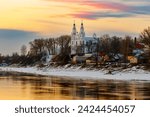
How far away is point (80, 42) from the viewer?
135125 millimetres

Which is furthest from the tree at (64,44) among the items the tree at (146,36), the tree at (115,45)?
the tree at (146,36)

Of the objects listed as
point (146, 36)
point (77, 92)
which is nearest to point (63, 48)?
point (146, 36)

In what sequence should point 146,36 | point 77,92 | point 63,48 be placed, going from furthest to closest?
1. point 63,48
2. point 146,36
3. point 77,92

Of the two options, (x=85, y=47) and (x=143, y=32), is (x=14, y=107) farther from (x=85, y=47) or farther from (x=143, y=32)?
(x=85, y=47)

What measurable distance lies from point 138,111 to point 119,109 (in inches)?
32.4

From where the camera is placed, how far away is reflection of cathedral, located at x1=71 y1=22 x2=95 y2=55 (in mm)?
115762

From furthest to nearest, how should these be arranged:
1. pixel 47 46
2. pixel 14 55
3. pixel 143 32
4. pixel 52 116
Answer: pixel 14 55 → pixel 47 46 → pixel 143 32 → pixel 52 116

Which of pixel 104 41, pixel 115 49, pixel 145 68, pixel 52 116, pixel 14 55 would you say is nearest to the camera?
pixel 52 116

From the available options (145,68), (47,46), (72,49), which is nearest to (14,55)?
(47,46)

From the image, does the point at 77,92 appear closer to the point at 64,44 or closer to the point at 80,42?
the point at 64,44

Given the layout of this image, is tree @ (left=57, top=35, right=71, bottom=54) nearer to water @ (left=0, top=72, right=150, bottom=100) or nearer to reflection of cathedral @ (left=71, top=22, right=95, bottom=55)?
reflection of cathedral @ (left=71, top=22, right=95, bottom=55)

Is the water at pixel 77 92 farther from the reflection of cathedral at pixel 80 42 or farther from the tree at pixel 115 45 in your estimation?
the reflection of cathedral at pixel 80 42

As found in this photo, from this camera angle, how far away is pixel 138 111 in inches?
766

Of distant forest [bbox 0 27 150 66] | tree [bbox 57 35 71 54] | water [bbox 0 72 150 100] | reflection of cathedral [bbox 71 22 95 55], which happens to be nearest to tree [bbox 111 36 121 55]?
distant forest [bbox 0 27 150 66]
